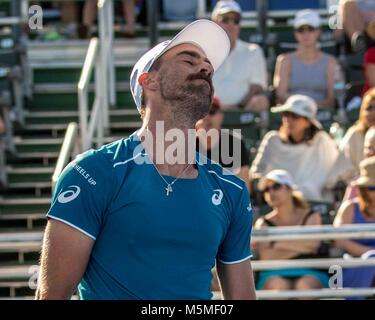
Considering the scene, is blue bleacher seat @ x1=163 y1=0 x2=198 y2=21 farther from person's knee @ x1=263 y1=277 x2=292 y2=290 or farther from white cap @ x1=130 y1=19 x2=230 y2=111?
white cap @ x1=130 y1=19 x2=230 y2=111

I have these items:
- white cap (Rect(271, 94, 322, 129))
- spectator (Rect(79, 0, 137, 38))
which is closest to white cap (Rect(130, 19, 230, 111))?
white cap (Rect(271, 94, 322, 129))

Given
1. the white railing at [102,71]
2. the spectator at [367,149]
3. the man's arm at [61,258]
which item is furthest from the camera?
the white railing at [102,71]

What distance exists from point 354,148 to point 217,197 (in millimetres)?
5178

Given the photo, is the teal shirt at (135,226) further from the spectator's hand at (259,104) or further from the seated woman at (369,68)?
the seated woman at (369,68)

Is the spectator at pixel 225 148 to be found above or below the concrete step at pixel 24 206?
above

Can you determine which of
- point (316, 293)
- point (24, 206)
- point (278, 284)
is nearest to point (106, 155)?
point (316, 293)

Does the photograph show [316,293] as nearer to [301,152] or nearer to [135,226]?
[301,152]

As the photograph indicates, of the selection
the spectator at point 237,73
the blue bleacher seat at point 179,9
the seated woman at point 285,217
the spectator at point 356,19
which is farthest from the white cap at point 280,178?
the blue bleacher seat at point 179,9

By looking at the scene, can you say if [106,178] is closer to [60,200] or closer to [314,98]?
[60,200]

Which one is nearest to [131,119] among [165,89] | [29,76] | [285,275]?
[29,76]

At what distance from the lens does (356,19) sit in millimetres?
11281

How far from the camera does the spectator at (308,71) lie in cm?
1045

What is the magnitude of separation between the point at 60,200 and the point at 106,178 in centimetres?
17

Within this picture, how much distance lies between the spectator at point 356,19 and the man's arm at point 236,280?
6.95m
